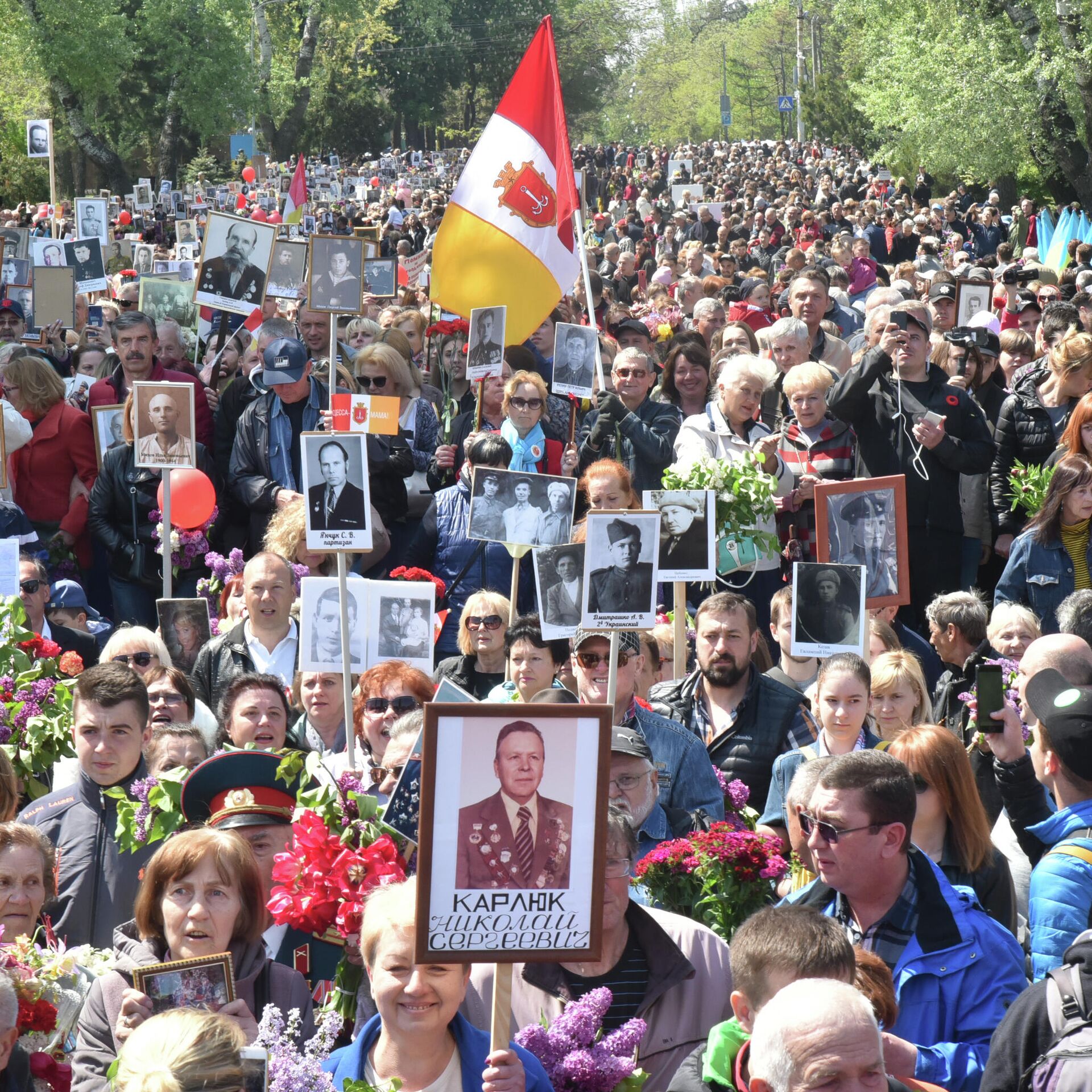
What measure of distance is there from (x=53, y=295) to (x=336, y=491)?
732cm

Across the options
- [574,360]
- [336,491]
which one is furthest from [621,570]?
[574,360]

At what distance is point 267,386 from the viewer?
9.52m

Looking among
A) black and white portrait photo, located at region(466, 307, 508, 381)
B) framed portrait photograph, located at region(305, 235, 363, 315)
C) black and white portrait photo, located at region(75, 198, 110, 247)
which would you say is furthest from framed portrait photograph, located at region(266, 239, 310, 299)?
black and white portrait photo, located at region(75, 198, 110, 247)

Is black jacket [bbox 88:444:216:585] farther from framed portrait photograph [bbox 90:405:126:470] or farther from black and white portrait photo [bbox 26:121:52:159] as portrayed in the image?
black and white portrait photo [bbox 26:121:52:159]

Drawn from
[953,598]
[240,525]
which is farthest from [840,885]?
[240,525]

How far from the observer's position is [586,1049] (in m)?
3.29

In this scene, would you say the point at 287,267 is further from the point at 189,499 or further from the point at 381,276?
the point at 189,499

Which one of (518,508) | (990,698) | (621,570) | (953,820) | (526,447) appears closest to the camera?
(953,820)

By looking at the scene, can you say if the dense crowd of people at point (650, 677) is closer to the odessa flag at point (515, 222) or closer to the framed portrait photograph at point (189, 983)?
the framed portrait photograph at point (189, 983)

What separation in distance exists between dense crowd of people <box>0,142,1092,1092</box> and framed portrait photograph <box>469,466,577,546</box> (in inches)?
1.5

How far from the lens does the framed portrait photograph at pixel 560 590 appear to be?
6090mm

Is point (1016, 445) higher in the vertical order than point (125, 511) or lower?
higher

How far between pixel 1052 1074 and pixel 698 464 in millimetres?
4346

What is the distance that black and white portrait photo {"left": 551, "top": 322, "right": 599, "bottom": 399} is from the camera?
9.71 meters
